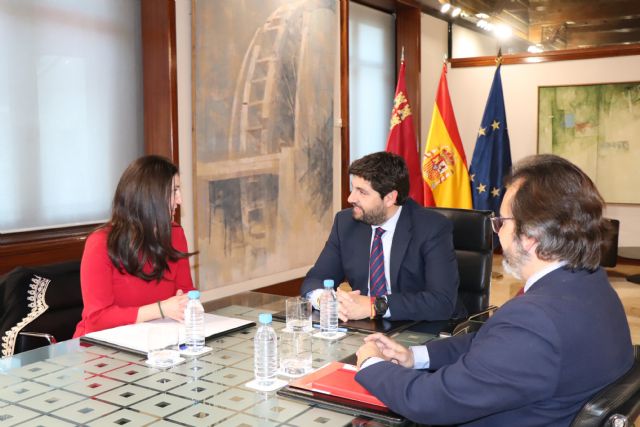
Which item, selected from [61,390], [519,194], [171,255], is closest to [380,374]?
[519,194]

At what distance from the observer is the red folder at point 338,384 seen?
5.01ft

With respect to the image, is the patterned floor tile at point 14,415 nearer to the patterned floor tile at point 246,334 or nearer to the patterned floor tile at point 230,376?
the patterned floor tile at point 230,376

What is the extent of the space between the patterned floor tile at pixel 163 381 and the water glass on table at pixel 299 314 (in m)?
0.52

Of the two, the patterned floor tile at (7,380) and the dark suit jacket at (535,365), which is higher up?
the dark suit jacket at (535,365)

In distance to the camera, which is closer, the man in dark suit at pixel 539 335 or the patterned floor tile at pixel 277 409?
the man in dark suit at pixel 539 335

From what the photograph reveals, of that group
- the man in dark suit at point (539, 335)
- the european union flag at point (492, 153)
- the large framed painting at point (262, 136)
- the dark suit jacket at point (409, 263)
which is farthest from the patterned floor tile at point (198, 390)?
the european union flag at point (492, 153)

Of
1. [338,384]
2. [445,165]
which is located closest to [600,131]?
[445,165]

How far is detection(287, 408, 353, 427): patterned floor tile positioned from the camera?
4.63 feet

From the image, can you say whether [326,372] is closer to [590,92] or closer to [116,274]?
[116,274]

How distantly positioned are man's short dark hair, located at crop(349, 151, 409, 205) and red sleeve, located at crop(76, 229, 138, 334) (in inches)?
40.8

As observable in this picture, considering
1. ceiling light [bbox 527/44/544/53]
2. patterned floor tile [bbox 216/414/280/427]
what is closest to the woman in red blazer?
patterned floor tile [bbox 216/414/280/427]

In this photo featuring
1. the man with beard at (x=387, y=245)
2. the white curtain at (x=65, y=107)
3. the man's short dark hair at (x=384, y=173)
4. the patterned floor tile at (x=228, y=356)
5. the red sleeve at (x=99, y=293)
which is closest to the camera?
the patterned floor tile at (x=228, y=356)

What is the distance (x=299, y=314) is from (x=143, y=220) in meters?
0.68

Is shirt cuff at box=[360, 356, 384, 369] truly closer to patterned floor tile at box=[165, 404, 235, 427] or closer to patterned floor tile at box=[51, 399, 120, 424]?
patterned floor tile at box=[165, 404, 235, 427]
